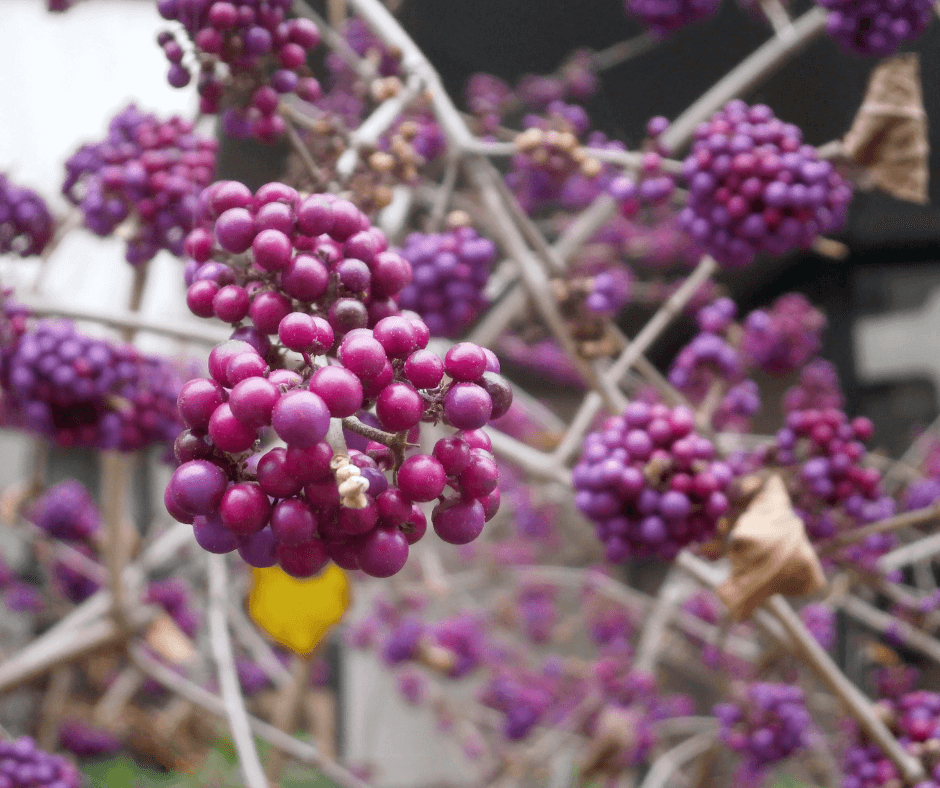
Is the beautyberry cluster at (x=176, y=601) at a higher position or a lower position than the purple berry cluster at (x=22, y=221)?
lower

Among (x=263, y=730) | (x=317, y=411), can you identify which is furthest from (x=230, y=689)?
(x=317, y=411)

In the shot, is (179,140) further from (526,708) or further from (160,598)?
(526,708)

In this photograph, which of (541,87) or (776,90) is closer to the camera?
(776,90)

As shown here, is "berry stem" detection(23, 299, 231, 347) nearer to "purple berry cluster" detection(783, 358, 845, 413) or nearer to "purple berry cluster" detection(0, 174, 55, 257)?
"purple berry cluster" detection(0, 174, 55, 257)

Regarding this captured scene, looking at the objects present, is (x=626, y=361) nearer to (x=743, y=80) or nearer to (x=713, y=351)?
(x=713, y=351)

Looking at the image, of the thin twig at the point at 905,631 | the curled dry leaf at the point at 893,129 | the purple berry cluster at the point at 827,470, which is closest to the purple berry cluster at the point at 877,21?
the curled dry leaf at the point at 893,129

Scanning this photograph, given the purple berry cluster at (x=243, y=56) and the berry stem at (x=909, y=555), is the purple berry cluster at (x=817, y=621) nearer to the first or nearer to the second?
the berry stem at (x=909, y=555)
